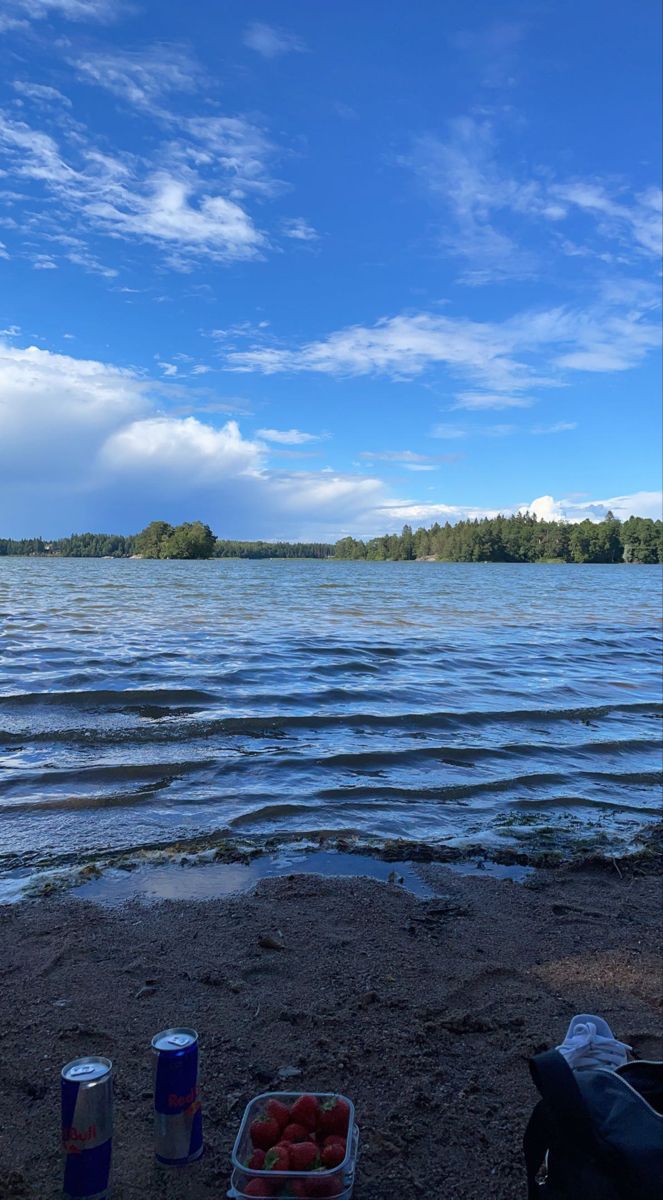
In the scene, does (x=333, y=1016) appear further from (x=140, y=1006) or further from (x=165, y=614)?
(x=165, y=614)

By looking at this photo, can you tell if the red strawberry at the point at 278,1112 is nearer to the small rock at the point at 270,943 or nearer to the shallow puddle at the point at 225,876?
the small rock at the point at 270,943

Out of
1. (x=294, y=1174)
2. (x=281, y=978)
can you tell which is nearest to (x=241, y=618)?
(x=281, y=978)

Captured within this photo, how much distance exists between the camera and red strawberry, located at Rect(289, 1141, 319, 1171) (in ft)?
9.04

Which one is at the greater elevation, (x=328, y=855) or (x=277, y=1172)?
(x=277, y=1172)

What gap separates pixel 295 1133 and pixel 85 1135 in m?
0.76

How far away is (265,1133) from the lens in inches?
114

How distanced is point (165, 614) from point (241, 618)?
2.78 metres

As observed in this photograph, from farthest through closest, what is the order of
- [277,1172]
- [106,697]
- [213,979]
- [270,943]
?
[106,697], [270,943], [213,979], [277,1172]

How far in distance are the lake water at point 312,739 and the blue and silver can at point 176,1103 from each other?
3660 mm

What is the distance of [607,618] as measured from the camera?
32.5m

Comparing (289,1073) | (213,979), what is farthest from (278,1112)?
(213,979)

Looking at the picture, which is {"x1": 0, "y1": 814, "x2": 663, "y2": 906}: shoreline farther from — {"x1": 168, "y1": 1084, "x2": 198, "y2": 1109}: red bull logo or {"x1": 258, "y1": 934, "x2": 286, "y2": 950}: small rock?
{"x1": 168, "y1": 1084, "x2": 198, "y2": 1109}: red bull logo

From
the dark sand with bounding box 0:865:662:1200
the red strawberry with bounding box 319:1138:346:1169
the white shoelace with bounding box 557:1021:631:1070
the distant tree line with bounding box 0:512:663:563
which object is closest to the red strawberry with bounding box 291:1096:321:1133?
the red strawberry with bounding box 319:1138:346:1169

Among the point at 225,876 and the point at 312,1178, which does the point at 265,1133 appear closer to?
the point at 312,1178
